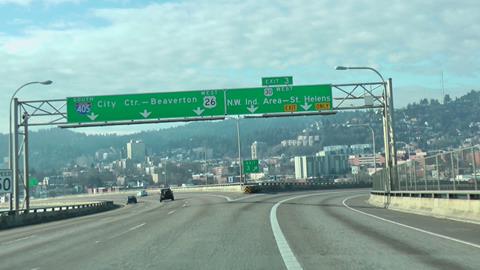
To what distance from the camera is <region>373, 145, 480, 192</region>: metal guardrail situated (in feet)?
71.7

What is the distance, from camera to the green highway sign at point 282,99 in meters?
42.4

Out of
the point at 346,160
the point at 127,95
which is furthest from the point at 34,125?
the point at 346,160

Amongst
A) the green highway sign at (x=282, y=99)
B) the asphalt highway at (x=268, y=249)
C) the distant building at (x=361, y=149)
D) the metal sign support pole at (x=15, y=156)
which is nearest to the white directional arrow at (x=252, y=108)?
the green highway sign at (x=282, y=99)

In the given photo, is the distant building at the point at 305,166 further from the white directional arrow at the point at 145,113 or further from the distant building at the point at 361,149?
the white directional arrow at the point at 145,113

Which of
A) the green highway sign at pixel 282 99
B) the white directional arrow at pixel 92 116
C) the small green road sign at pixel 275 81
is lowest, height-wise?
the white directional arrow at pixel 92 116

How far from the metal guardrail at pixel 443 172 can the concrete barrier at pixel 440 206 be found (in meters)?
0.49

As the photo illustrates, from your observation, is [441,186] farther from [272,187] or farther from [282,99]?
[272,187]

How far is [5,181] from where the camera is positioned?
37.3 metres

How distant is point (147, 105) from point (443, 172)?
22268 mm

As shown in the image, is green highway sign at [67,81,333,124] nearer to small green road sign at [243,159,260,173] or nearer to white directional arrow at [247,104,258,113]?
white directional arrow at [247,104,258,113]

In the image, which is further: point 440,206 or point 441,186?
point 441,186

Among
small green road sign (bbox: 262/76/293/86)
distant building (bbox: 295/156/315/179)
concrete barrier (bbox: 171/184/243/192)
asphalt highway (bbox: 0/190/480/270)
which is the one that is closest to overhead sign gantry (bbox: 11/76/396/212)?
small green road sign (bbox: 262/76/293/86)

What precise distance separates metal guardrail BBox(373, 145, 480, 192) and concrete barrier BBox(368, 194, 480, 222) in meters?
0.49

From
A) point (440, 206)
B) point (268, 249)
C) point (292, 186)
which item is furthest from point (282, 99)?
point (292, 186)
